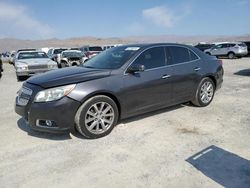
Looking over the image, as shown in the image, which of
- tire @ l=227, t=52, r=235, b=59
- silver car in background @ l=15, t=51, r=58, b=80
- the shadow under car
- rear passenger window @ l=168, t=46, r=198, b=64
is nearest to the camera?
the shadow under car

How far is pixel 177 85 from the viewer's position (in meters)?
5.51

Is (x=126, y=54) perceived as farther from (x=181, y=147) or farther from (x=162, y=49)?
(x=181, y=147)

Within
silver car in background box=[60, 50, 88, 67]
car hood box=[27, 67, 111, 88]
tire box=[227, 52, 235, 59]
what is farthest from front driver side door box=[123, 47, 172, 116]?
tire box=[227, 52, 235, 59]

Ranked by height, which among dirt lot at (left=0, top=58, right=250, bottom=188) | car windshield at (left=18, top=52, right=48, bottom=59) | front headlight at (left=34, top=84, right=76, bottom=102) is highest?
car windshield at (left=18, top=52, right=48, bottom=59)

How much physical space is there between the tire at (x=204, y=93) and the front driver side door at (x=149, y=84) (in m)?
0.99

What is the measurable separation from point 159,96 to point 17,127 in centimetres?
290

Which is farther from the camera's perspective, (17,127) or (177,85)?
(177,85)

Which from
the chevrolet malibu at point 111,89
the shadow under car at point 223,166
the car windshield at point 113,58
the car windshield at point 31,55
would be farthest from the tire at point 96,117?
the car windshield at point 31,55

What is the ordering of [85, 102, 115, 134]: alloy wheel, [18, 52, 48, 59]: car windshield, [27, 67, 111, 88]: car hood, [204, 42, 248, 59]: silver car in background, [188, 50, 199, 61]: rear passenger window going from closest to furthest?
[27, 67, 111, 88]: car hood
[85, 102, 115, 134]: alloy wheel
[188, 50, 199, 61]: rear passenger window
[18, 52, 48, 59]: car windshield
[204, 42, 248, 59]: silver car in background

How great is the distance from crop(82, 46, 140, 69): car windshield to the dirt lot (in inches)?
47.0

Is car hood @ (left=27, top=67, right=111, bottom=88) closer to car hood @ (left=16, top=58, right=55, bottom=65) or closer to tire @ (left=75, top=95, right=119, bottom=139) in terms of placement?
tire @ (left=75, top=95, right=119, bottom=139)

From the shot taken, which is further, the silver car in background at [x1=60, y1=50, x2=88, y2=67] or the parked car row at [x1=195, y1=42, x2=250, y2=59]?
the parked car row at [x1=195, y1=42, x2=250, y2=59]

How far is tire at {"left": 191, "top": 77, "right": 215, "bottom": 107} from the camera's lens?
19.9ft

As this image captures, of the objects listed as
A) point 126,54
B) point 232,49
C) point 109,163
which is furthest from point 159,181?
point 232,49
